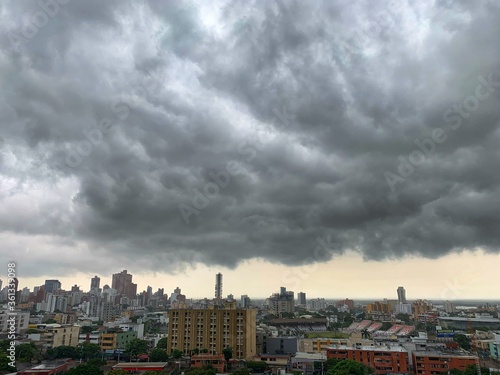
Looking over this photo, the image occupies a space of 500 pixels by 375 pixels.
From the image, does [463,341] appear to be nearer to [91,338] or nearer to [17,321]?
[91,338]

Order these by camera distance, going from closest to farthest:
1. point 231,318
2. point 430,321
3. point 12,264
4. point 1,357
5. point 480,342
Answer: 1. point 12,264
2. point 1,357
3. point 231,318
4. point 480,342
5. point 430,321

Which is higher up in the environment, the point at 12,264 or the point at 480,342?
the point at 12,264

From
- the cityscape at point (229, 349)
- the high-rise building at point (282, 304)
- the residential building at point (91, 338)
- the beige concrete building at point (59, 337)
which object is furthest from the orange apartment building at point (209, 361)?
the high-rise building at point (282, 304)

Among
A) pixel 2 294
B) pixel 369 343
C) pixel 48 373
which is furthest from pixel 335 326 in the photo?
pixel 2 294

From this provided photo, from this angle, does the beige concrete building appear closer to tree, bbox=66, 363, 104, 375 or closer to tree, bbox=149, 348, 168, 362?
tree, bbox=149, 348, 168, 362

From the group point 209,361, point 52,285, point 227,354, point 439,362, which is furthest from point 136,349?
point 52,285

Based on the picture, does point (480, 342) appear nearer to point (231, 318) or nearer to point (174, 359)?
point (231, 318)

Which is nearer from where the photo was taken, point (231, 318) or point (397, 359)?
Answer: point (397, 359)
